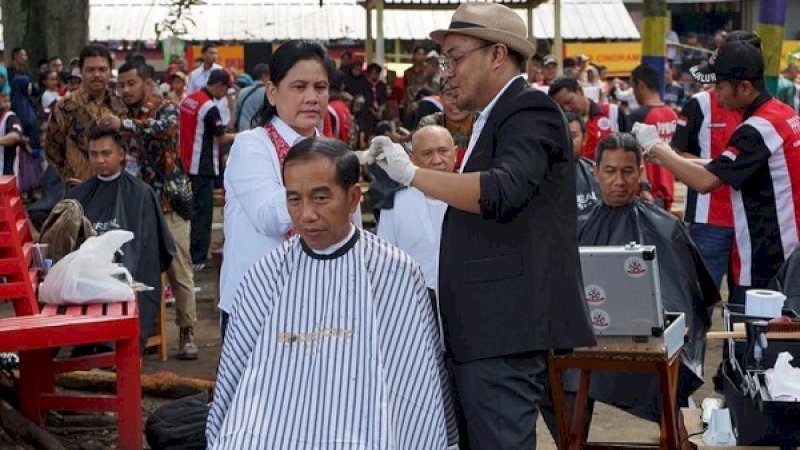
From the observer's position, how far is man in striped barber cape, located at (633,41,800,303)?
269 inches

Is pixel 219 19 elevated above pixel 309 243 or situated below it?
above

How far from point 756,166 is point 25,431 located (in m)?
3.54

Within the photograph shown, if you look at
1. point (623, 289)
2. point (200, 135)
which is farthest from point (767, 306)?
point (200, 135)

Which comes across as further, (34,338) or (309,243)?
(34,338)

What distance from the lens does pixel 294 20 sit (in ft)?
102

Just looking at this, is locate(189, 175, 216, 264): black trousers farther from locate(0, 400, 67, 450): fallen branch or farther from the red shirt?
locate(0, 400, 67, 450): fallen branch

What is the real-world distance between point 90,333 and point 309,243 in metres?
1.84

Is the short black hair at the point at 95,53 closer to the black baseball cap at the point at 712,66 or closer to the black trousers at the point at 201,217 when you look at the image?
the black trousers at the point at 201,217

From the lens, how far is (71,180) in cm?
842

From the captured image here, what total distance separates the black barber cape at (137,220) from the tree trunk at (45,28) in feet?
26.7

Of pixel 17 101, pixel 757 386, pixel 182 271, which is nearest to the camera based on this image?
pixel 757 386

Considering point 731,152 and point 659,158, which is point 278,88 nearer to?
point 659,158

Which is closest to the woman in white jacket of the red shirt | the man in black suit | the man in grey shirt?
the man in black suit

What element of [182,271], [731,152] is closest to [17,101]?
[182,271]
